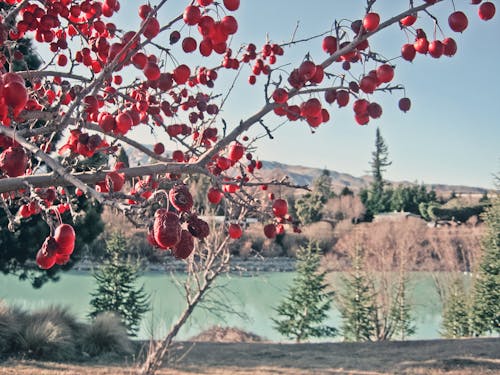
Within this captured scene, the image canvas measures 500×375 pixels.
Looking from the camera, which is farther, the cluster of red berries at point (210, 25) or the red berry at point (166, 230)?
the cluster of red berries at point (210, 25)

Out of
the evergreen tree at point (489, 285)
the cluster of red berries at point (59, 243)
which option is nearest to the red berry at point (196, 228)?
the cluster of red berries at point (59, 243)

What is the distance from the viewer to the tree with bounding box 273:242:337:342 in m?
13.4

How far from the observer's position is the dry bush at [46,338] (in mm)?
7543

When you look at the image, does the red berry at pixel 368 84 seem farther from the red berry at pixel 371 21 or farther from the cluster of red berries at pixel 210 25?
the cluster of red berries at pixel 210 25

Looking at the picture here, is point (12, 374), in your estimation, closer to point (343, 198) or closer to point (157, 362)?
point (157, 362)

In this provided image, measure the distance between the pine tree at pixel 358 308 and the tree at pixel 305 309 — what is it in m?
0.68

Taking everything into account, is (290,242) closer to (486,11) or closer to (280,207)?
(280,207)

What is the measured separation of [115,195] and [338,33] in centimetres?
99

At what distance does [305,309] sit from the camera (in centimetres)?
1349

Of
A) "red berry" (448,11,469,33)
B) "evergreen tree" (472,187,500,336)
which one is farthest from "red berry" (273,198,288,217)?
"evergreen tree" (472,187,500,336)

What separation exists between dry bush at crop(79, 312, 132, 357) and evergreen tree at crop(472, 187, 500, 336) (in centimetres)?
965

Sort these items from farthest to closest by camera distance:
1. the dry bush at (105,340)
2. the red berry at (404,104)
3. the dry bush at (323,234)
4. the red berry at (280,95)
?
the dry bush at (323,234), the dry bush at (105,340), the red berry at (404,104), the red berry at (280,95)

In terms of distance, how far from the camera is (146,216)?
3.39 feet

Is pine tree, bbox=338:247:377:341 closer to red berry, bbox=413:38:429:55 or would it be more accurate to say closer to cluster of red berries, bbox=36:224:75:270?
red berry, bbox=413:38:429:55
